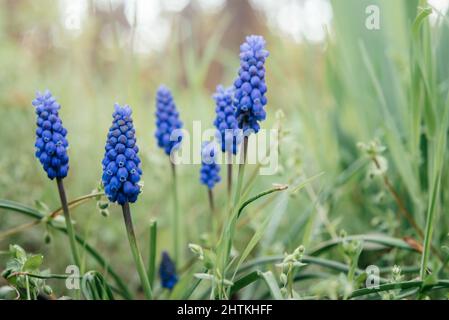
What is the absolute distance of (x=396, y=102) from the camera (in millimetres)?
2299

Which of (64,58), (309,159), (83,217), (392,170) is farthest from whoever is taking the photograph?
(64,58)

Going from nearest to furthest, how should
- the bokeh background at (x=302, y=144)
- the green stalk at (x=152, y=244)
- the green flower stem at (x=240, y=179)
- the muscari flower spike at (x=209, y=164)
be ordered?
1. the green flower stem at (x=240, y=179)
2. the green stalk at (x=152, y=244)
3. the muscari flower spike at (x=209, y=164)
4. the bokeh background at (x=302, y=144)

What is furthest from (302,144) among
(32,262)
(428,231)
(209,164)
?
(32,262)

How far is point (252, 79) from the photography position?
1.25m

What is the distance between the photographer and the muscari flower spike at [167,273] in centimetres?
162

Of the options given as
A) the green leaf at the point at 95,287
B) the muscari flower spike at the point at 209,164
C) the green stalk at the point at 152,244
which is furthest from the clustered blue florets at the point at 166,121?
the green leaf at the point at 95,287

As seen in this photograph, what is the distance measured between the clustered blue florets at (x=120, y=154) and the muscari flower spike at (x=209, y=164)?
40cm

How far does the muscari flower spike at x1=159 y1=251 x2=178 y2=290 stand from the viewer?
5.30 feet

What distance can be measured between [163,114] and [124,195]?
0.43 metres

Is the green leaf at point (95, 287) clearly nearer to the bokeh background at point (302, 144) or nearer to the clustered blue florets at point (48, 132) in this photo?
the clustered blue florets at point (48, 132)

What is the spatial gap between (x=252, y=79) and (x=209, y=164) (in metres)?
0.42

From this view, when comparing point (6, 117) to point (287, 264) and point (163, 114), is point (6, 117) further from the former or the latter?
point (287, 264)

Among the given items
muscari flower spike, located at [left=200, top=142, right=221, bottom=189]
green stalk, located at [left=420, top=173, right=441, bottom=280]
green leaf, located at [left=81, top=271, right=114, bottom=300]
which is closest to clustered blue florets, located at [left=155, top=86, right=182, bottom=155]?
muscari flower spike, located at [left=200, top=142, right=221, bottom=189]
